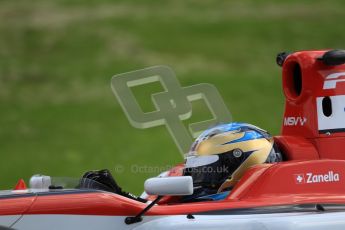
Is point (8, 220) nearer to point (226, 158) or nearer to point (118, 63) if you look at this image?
point (226, 158)

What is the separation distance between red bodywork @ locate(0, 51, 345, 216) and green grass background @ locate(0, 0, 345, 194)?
770 centimetres

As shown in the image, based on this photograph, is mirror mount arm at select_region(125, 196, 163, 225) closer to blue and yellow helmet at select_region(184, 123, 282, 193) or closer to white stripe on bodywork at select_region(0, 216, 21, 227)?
white stripe on bodywork at select_region(0, 216, 21, 227)

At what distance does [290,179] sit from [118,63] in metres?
17.9

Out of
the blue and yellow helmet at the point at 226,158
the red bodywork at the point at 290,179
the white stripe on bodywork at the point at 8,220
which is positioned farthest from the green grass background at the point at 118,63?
the white stripe on bodywork at the point at 8,220

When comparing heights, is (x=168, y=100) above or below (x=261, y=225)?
above

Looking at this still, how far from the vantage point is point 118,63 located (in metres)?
24.2

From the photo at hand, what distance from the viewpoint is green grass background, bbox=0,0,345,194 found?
722 inches

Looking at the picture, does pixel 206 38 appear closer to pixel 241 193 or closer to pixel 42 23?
pixel 42 23

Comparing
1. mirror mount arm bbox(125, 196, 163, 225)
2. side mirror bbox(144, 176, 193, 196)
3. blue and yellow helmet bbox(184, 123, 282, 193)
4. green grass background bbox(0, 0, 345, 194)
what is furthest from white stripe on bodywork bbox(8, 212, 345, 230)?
green grass background bbox(0, 0, 345, 194)

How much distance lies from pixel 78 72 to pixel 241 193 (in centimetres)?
1795

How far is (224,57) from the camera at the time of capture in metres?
25.5

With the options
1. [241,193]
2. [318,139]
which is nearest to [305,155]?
[318,139]

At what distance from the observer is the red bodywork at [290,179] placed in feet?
19.8

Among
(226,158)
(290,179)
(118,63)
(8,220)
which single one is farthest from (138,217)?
(118,63)
